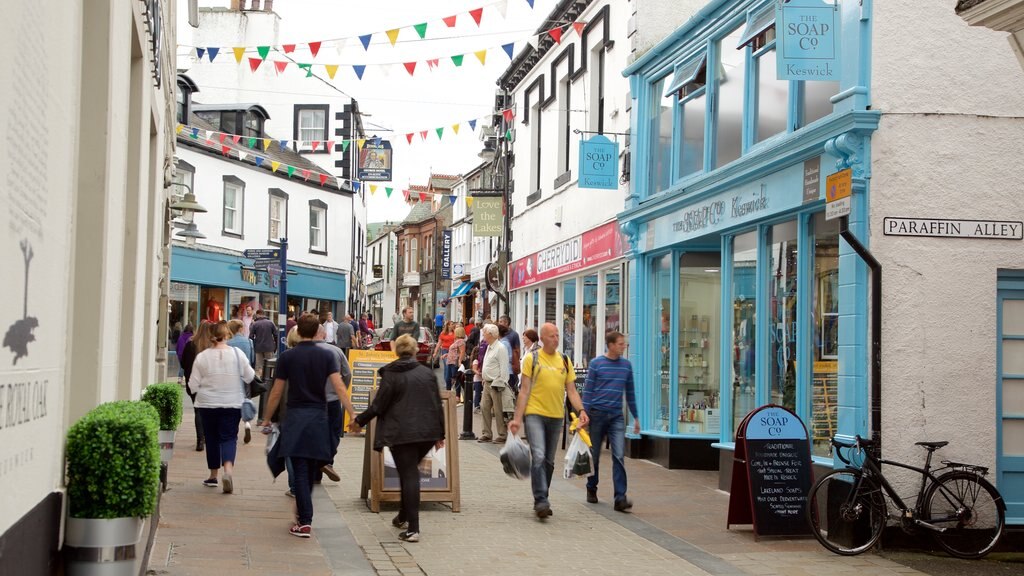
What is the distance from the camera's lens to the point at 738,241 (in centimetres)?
1342

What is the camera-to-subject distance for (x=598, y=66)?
67.3ft

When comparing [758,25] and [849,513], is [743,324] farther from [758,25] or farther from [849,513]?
[849,513]

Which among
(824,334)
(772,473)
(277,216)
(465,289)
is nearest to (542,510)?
Result: (772,473)

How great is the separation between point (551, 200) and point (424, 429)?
14346mm

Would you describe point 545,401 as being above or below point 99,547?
above

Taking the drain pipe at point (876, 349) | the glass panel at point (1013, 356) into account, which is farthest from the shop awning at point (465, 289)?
the drain pipe at point (876, 349)

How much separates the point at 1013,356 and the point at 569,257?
11794 mm

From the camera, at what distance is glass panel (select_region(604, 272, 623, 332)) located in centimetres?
1820

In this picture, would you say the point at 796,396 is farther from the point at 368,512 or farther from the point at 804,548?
the point at 368,512

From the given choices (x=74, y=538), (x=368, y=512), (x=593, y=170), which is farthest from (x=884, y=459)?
(x=593, y=170)

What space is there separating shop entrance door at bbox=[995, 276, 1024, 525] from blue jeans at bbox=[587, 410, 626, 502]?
3.45m

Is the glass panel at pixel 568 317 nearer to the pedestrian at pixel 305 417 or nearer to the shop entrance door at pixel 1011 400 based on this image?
the shop entrance door at pixel 1011 400

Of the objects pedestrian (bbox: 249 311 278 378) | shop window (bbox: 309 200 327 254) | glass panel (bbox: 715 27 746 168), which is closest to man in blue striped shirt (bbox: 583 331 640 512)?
glass panel (bbox: 715 27 746 168)

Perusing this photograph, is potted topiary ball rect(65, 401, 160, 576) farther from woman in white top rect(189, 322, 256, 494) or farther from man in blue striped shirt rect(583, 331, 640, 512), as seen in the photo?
man in blue striped shirt rect(583, 331, 640, 512)
